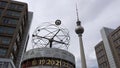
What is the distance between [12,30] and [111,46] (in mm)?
43012

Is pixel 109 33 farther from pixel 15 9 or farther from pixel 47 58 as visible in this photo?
pixel 47 58

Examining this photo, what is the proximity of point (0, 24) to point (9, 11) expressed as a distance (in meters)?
7.47

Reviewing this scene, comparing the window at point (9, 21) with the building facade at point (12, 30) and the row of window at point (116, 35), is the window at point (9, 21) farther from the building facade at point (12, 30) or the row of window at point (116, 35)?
the row of window at point (116, 35)

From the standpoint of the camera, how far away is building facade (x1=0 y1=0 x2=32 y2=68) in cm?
4834

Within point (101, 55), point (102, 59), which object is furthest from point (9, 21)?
point (102, 59)

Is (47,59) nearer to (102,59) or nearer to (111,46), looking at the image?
(111,46)

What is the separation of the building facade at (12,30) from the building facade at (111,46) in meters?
36.4

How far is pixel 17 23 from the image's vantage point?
55969mm

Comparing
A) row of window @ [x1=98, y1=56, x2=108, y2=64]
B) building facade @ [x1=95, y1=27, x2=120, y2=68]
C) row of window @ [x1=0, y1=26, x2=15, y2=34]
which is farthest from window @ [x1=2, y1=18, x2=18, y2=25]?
row of window @ [x1=98, y1=56, x2=108, y2=64]

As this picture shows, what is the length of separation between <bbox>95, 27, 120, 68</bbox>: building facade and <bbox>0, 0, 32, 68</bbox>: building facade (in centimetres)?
3639

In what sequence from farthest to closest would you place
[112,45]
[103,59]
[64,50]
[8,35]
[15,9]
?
[103,59]
[112,45]
[15,9]
[8,35]
[64,50]

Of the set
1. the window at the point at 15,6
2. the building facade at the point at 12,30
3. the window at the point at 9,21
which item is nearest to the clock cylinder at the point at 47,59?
the building facade at the point at 12,30

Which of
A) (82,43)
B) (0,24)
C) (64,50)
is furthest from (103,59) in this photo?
(64,50)

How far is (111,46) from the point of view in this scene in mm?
71125
